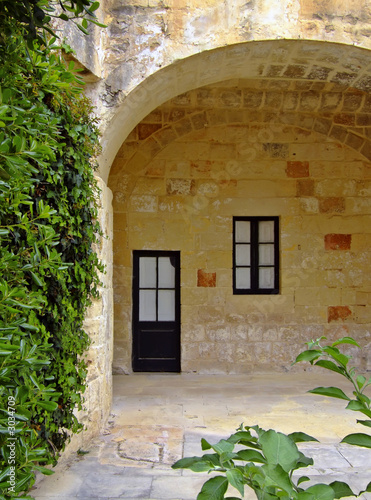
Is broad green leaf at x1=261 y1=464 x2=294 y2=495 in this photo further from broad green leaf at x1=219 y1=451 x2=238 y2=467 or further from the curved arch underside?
the curved arch underside

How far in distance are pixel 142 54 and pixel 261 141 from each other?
2.96 m

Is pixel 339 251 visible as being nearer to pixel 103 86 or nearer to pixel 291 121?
pixel 291 121

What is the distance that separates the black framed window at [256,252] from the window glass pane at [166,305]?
86cm

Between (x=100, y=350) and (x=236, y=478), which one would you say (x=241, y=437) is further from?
(x=100, y=350)

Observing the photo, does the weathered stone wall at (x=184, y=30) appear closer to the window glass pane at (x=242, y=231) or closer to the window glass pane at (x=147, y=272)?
the window glass pane at (x=147, y=272)

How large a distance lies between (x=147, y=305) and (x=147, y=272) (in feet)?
1.39

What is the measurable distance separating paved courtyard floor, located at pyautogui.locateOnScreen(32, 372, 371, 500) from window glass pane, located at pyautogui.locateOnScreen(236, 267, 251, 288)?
1158mm

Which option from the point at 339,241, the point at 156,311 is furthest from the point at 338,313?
the point at 156,311

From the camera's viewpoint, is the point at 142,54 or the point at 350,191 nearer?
the point at 142,54

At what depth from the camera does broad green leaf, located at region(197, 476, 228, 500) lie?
0.88 metres

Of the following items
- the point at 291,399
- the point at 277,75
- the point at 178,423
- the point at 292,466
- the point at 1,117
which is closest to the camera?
the point at 292,466

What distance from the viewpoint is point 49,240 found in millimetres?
2268

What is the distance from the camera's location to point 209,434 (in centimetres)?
377

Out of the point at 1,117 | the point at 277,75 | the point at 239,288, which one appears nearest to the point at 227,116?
the point at 277,75
